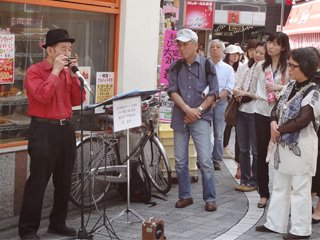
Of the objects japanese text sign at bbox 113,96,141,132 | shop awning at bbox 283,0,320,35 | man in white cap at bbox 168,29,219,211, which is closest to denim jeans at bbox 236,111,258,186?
man in white cap at bbox 168,29,219,211

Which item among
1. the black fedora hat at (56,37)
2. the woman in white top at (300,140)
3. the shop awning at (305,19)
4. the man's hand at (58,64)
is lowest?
the woman in white top at (300,140)

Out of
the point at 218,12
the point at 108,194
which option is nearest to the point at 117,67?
the point at 108,194

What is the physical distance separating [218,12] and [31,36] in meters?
23.1

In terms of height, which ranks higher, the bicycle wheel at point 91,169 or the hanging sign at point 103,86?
the hanging sign at point 103,86

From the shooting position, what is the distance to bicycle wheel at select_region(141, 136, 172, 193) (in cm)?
686

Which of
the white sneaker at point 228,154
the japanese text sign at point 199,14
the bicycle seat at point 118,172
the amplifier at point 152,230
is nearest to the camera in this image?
the amplifier at point 152,230

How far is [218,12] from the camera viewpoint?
2800cm

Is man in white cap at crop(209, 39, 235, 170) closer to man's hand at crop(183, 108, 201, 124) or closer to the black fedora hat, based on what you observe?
man's hand at crop(183, 108, 201, 124)

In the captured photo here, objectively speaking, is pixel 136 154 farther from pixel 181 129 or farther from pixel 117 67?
pixel 117 67

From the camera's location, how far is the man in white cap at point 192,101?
627 cm

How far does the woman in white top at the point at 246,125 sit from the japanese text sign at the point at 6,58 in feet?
9.98

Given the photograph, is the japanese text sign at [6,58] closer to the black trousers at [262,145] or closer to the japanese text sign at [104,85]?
the japanese text sign at [104,85]

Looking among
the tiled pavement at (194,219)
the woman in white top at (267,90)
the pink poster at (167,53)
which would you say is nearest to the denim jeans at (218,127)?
the pink poster at (167,53)

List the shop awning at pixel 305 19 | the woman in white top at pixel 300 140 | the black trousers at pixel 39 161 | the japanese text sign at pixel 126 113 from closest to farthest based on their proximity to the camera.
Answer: the black trousers at pixel 39 161 < the woman in white top at pixel 300 140 < the japanese text sign at pixel 126 113 < the shop awning at pixel 305 19
